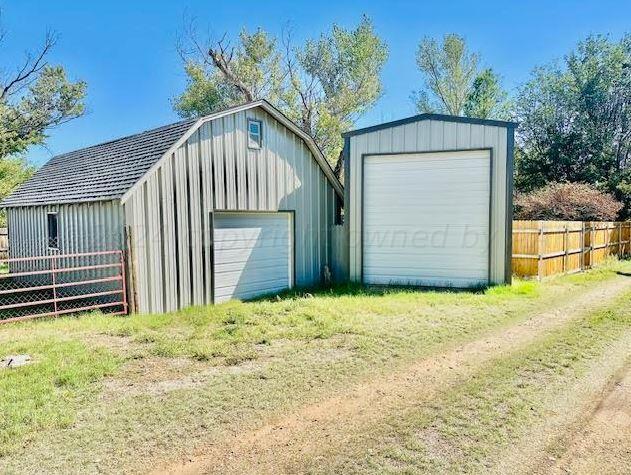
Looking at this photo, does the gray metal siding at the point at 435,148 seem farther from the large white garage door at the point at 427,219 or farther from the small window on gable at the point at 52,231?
the small window on gable at the point at 52,231

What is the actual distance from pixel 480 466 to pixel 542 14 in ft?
60.4

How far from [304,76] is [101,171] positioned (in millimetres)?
15830

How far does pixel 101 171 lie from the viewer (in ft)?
35.1

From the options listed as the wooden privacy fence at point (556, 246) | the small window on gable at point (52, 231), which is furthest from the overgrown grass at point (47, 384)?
the wooden privacy fence at point (556, 246)

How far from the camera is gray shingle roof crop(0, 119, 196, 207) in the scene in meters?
9.23

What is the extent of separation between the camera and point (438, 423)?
3889 millimetres

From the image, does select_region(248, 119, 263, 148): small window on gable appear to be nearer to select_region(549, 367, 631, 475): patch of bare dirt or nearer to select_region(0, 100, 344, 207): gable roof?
select_region(0, 100, 344, 207): gable roof

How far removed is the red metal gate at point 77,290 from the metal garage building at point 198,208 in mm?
320

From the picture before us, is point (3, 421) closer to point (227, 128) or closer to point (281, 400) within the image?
point (281, 400)

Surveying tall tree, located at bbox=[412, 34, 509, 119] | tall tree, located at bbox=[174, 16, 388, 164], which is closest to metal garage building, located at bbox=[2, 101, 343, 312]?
tall tree, located at bbox=[174, 16, 388, 164]

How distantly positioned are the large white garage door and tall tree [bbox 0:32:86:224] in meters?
19.2

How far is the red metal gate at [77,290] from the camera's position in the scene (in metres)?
8.04

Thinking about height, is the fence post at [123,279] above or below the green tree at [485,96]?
below

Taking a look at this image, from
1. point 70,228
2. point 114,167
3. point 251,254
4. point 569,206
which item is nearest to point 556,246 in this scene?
point 569,206
